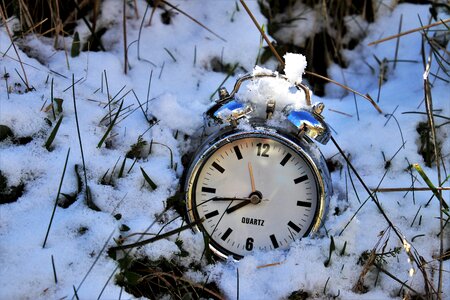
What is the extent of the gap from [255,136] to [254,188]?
0.71 ft

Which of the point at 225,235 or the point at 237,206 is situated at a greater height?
the point at 237,206

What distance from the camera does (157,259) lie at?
2715 millimetres

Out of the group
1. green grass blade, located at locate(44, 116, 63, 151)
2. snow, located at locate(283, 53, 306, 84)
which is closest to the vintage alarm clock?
snow, located at locate(283, 53, 306, 84)

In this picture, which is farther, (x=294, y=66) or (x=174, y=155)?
(x=174, y=155)

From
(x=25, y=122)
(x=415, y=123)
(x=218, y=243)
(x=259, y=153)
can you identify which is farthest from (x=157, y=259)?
(x=415, y=123)

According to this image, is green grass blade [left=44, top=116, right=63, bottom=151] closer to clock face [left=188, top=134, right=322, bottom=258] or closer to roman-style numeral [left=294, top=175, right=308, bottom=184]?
clock face [left=188, top=134, right=322, bottom=258]

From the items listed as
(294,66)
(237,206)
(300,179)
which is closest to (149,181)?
(237,206)

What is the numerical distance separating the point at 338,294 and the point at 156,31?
66.3 inches

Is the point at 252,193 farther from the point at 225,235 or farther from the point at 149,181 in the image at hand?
the point at 149,181

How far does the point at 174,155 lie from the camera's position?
10.1 ft

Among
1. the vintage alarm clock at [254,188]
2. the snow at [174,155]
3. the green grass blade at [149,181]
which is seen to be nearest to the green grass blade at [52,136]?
the snow at [174,155]

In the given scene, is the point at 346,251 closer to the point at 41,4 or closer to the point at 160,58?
the point at 160,58

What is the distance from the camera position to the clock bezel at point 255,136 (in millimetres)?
2848

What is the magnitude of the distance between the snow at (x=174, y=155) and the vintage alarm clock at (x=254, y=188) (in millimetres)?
78
